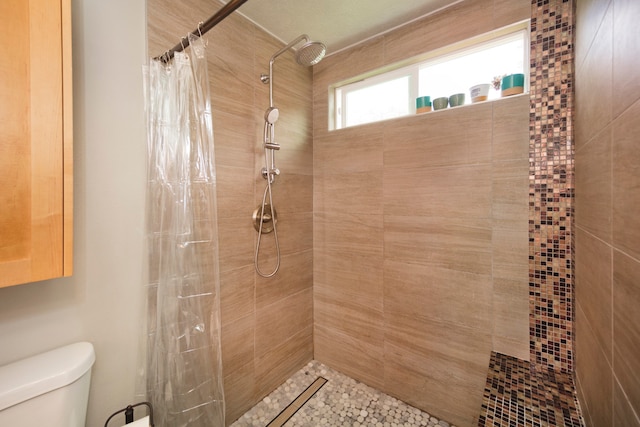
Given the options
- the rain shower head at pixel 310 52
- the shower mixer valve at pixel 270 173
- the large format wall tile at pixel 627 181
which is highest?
the rain shower head at pixel 310 52

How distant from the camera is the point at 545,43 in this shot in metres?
1.22

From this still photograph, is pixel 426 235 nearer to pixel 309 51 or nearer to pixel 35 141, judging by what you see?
pixel 309 51

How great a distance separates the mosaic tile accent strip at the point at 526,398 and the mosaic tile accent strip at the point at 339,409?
1.96 feet

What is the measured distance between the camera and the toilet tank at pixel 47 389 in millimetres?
737

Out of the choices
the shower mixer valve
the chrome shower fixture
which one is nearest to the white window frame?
the chrome shower fixture

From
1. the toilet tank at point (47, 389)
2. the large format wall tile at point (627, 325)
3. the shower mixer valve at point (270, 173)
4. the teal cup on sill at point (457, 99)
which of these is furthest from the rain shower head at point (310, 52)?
the toilet tank at point (47, 389)

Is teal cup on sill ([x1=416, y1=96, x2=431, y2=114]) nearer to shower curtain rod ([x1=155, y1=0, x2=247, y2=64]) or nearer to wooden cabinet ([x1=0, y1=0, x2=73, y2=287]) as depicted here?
shower curtain rod ([x1=155, y1=0, x2=247, y2=64])

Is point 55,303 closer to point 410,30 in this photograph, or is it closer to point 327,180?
point 327,180

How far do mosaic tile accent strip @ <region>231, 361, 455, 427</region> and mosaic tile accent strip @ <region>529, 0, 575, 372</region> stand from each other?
0.85 meters

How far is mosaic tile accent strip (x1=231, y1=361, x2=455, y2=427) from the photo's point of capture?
151cm

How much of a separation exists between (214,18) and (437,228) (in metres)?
1.54

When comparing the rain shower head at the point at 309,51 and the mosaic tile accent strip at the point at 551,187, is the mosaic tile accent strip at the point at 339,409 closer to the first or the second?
the mosaic tile accent strip at the point at 551,187

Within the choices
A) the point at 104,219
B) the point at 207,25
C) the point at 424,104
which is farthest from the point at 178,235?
the point at 424,104

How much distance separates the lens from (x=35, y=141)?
71 cm
